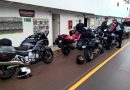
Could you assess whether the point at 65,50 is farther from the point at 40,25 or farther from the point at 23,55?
the point at 23,55

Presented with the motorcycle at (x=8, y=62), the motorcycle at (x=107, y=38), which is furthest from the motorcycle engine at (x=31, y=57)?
the motorcycle at (x=107, y=38)

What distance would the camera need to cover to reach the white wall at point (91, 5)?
11.7 metres

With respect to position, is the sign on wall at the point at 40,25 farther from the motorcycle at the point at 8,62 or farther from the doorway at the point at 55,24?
the motorcycle at the point at 8,62

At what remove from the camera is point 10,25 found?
9.25 meters

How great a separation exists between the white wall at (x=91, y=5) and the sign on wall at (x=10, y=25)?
37.2 inches

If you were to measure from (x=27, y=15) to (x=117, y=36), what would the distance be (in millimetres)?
5699

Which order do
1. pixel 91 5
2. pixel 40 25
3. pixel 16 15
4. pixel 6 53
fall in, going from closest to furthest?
pixel 6 53, pixel 16 15, pixel 40 25, pixel 91 5

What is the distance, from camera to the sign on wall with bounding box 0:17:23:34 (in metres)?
8.77

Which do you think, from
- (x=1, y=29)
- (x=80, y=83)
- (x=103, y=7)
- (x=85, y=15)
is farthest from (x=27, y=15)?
(x=103, y=7)

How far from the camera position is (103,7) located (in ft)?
73.6

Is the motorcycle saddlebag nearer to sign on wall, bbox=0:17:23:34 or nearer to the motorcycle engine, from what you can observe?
the motorcycle engine

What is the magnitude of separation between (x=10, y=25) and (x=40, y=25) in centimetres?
253

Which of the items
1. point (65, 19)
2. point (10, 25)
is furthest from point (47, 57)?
point (65, 19)

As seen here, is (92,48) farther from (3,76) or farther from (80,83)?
(3,76)
